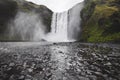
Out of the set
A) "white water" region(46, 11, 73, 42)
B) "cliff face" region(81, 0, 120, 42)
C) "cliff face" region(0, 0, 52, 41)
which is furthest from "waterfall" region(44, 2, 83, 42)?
"cliff face" region(81, 0, 120, 42)

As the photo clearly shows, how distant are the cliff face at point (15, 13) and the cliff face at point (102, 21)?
27.6m

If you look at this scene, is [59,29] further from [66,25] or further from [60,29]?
[66,25]

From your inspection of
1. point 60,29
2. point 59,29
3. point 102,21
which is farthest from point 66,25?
point 102,21

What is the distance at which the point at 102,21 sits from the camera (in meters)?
57.0

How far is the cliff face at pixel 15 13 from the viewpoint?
233 feet

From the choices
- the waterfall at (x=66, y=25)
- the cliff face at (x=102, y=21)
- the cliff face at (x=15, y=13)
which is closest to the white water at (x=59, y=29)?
the waterfall at (x=66, y=25)

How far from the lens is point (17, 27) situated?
3125 inches

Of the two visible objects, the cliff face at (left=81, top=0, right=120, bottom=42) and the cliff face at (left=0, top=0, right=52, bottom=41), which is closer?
the cliff face at (left=81, top=0, right=120, bottom=42)

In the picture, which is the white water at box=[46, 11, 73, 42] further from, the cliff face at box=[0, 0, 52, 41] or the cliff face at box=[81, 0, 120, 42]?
the cliff face at box=[81, 0, 120, 42]

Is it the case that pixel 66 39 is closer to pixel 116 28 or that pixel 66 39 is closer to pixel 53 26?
pixel 53 26

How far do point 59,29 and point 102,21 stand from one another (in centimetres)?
3417

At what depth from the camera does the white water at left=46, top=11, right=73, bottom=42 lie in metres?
85.0

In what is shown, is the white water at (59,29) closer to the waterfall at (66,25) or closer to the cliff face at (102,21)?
the waterfall at (66,25)

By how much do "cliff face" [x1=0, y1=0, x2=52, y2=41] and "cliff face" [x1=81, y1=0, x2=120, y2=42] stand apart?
27605mm
